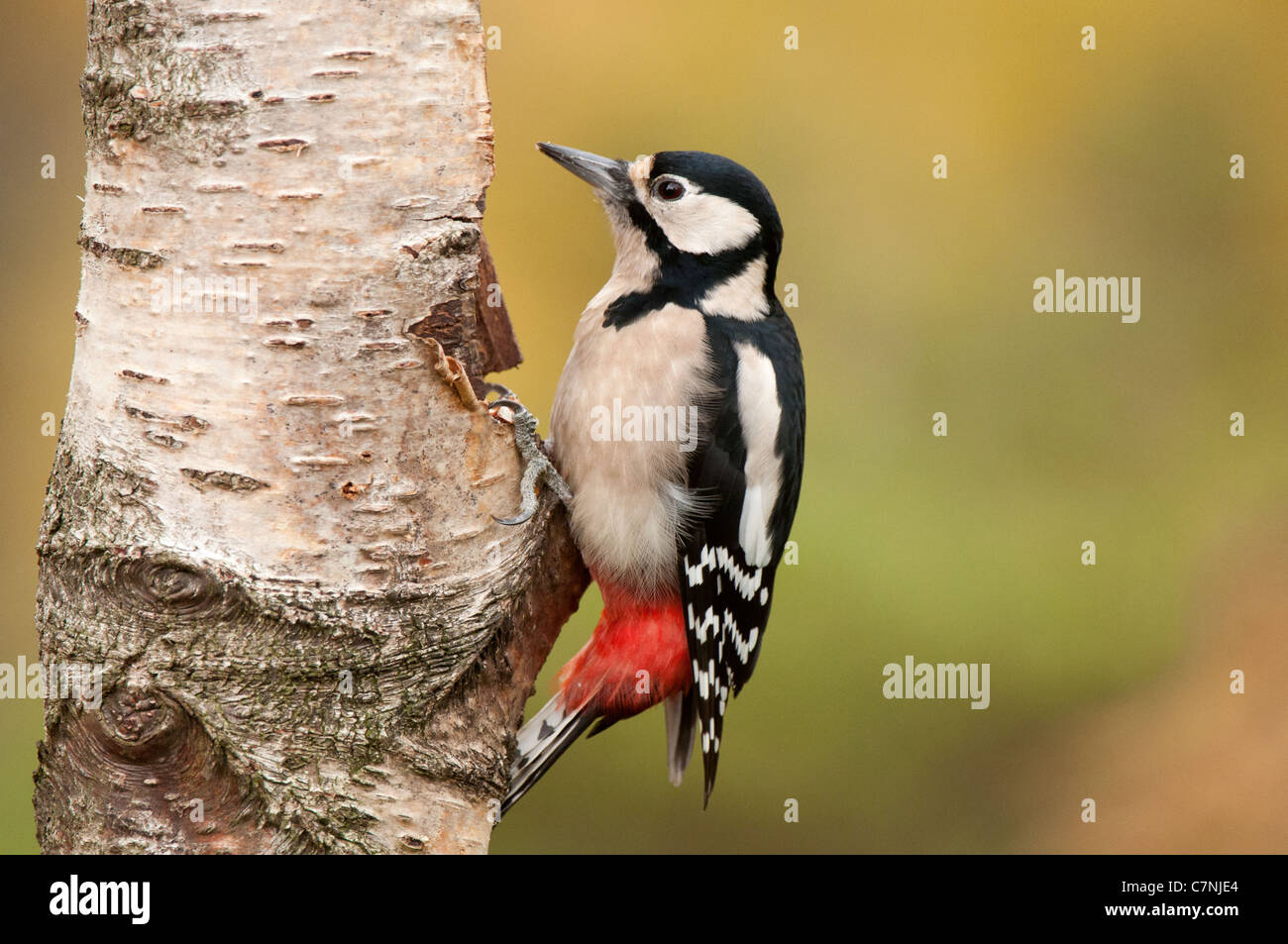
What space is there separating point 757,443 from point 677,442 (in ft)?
0.64

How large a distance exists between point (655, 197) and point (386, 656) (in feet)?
4.52

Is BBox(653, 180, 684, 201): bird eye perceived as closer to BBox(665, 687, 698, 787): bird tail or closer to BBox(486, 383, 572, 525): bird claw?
BBox(486, 383, 572, 525): bird claw

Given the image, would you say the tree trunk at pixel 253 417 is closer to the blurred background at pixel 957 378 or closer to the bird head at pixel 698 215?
the bird head at pixel 698 215

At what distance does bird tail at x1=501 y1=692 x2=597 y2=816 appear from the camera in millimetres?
2500

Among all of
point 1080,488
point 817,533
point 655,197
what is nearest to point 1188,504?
point 1080,488


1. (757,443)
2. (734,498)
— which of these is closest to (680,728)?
(734,498)

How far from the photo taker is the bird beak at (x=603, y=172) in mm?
2898

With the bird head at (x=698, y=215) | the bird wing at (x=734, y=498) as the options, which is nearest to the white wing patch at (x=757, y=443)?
the bird wing at (x=734, y=498)

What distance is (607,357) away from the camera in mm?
2689

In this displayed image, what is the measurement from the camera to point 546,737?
104 inches

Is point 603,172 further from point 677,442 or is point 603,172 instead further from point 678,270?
point 677,442

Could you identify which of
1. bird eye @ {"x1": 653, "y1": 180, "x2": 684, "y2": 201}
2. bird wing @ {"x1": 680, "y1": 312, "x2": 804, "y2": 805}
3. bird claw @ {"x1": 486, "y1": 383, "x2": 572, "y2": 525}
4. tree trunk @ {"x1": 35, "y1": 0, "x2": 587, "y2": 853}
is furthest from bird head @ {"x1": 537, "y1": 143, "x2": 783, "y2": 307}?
tree trunk @ {"x1": 35, "y1": 0, "x2": 587, "y2": 853}

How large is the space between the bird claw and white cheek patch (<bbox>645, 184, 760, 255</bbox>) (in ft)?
2.36

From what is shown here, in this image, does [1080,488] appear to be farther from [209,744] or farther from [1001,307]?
[209,744]
